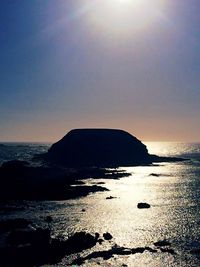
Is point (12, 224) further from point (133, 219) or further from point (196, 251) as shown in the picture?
point (196, 251)

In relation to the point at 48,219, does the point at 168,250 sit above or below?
below

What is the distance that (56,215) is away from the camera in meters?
84.7

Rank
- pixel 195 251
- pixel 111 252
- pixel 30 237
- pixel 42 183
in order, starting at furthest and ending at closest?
pixel 42 183 → pixel 30 237 → pixel 195 251 → pixel 111 252

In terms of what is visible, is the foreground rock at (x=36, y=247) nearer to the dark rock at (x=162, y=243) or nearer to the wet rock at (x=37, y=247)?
the wet rock at (x=37, y=247)

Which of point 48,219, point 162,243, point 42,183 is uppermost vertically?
point 42,183

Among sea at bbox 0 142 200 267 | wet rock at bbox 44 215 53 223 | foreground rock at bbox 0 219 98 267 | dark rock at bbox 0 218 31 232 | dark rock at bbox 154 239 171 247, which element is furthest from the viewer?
wet rock at bbox 44 215 53 223

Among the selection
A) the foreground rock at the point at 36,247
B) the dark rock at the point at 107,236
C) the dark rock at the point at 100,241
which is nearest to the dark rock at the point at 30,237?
the foreground rock at the point at 36,247

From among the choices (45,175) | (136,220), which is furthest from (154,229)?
(45,175)

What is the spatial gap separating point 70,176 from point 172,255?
10368 centimetres

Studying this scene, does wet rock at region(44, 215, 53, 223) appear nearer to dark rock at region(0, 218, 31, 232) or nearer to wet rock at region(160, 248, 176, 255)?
dark rock at region(0, 218, 31, 232)

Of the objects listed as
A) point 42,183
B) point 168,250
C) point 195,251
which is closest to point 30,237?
point 168,250

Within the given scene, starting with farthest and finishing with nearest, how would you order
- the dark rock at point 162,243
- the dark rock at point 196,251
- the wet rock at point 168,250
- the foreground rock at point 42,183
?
the foreground rock at point 42,183 < the dark rock at point 162,243 < the wet rock at point 168,250 < the dark rock at point 196,251

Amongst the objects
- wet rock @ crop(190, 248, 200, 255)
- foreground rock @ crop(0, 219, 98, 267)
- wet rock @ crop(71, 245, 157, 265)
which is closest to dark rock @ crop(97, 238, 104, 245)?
foreground rock @ crop(0, 219, 98, 267)

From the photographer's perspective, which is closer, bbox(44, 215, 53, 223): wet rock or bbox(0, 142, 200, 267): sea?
bbox(0, 142, 200, 267): sea
